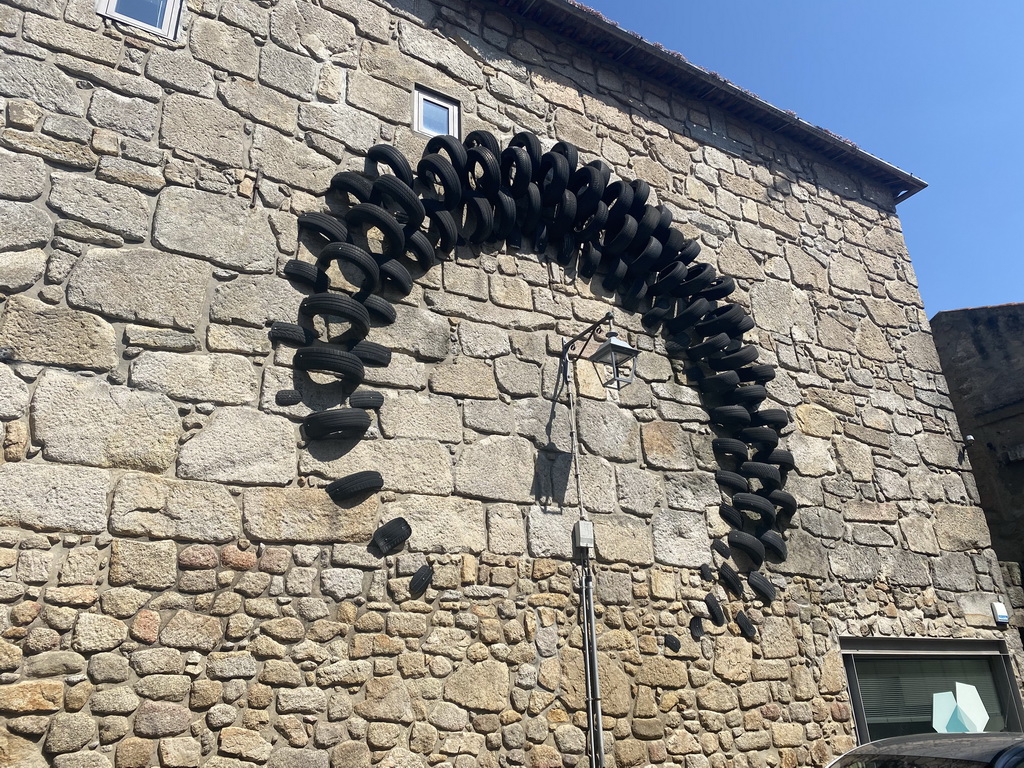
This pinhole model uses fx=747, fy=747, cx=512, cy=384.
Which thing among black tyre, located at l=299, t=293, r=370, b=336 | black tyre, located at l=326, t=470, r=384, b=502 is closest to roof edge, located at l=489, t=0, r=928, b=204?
black tyre, located at l=299, t=293, r=370, b=336

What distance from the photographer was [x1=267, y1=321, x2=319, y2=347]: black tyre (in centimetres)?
367

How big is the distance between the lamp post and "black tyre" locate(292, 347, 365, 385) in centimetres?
137

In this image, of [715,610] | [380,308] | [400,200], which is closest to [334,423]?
[380,308]

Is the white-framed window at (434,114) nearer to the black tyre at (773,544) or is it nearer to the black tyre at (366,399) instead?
the black tyre at (366,399)

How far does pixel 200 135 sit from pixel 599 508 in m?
2.95

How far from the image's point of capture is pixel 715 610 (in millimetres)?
4387

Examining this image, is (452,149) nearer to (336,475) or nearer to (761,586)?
(336,475)

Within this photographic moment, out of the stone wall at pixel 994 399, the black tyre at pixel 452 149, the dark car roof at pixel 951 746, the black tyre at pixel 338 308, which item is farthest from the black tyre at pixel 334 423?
the stone wall at pixel 994 399

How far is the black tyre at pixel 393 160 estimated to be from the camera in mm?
4242

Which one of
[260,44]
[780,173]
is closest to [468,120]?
[260,44]

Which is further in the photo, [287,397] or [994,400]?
[994,400]

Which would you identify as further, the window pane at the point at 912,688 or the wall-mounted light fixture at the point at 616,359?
the window pane at the point at 912,688

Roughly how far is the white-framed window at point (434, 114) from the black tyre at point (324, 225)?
1.04 meters

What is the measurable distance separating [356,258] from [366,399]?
73cm
